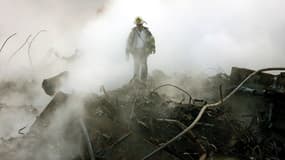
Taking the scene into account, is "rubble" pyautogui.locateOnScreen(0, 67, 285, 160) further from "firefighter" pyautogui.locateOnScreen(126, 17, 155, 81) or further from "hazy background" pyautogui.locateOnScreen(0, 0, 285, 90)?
"hazy background" pyautogui.locateOnScreen(0, 0, 285, 90)

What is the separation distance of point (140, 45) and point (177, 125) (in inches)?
135

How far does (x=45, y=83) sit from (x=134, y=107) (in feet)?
6.80

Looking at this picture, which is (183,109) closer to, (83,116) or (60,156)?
(83,116)

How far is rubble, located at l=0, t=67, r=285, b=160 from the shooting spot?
6262mm

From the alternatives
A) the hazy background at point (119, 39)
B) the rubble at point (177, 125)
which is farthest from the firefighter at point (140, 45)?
the rubble at point (177, 125)

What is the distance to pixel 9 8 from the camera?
48.9ft

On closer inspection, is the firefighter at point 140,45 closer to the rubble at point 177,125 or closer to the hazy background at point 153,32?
the hazy background at point 153,32

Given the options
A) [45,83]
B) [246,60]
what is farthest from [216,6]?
[45,83]

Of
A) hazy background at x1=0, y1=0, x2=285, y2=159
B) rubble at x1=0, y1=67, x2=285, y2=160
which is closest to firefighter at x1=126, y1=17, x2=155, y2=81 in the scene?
hazy background at x1=0, y1=0, x2=285, y2=159

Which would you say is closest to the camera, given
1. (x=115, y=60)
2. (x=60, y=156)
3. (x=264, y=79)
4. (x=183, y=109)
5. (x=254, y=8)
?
(x=60, y=156)

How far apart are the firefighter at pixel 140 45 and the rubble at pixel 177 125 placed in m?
1.52

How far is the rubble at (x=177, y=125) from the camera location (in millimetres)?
6262

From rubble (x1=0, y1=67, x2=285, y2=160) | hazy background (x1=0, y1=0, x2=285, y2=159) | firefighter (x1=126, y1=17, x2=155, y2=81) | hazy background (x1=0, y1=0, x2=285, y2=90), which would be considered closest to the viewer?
rubble (x1=0, y1=67, x2=285, y2=160)

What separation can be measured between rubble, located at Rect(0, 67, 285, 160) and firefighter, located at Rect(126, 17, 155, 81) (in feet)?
5.00
